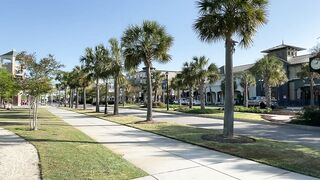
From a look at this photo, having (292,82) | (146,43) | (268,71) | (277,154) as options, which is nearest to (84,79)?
(268,71)

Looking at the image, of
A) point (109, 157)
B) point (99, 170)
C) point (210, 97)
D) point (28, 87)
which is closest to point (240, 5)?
point (109, 157)

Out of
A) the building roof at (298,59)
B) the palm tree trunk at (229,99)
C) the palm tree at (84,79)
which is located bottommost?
the palm tree trunk at (229,99)

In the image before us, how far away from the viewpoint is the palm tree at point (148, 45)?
80.9 ft

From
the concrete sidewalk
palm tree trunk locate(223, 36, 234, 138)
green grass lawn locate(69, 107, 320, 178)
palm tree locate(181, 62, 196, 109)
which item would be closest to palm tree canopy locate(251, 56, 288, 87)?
palm tree locate(181, 62, 196, 109)

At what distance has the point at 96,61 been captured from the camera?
40.3 metres

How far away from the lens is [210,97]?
318 feet

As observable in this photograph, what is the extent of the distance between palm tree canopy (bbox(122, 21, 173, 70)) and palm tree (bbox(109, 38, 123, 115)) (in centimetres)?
951

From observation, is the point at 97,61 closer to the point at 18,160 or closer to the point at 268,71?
the point at 268,71

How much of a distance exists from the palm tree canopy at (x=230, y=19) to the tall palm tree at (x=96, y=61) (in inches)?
840

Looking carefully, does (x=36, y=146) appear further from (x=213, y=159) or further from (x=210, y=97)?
(x=210, y=97)

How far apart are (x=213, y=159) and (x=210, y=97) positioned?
286 feet

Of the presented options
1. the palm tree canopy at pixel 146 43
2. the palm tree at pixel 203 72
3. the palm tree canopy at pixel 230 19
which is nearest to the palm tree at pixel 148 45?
the palm tree canopy at pixel 146 43

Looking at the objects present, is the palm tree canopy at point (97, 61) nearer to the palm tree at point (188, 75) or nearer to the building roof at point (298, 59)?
the palm tree at point (188, 75)

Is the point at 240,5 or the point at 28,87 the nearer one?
the point at 240,5
